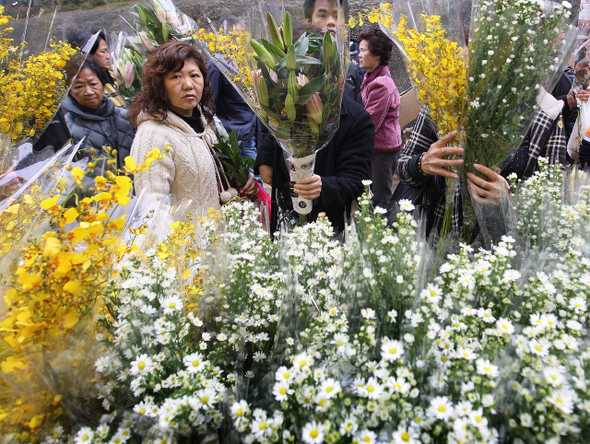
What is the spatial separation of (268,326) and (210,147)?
1.94 meters

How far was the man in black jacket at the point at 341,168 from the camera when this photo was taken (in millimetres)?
2273

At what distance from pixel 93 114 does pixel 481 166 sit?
316 centimetres

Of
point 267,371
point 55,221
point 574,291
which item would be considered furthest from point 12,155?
point 574,291

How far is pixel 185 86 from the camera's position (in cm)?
260

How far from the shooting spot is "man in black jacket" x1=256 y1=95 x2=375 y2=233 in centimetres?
227

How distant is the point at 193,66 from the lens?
2.64 metres

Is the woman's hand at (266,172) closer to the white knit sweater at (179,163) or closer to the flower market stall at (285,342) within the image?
the white knit sweater at (179,163)

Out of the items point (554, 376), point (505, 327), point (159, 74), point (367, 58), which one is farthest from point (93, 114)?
point (554, 376)

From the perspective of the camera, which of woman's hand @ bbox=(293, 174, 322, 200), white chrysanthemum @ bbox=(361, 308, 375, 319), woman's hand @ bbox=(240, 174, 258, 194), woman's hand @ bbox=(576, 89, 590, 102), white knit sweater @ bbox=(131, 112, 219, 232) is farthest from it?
woman's hand @ bbox=(576, 89, 590, 102)

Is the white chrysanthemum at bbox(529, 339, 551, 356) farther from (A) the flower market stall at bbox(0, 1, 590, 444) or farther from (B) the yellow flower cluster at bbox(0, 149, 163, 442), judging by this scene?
(B) the yellow flower cluster at bbox(0, 149, 163, 442)

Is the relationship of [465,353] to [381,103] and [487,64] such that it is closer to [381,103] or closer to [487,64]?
[487,64]

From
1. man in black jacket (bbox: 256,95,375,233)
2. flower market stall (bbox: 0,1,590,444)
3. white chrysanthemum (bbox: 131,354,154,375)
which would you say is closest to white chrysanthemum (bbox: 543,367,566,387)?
flower market stall (bbox: 0,1,590,444)

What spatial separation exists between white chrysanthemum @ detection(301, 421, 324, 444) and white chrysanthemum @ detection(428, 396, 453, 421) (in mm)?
214

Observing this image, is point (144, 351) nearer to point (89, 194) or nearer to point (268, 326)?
point (268, 326)
